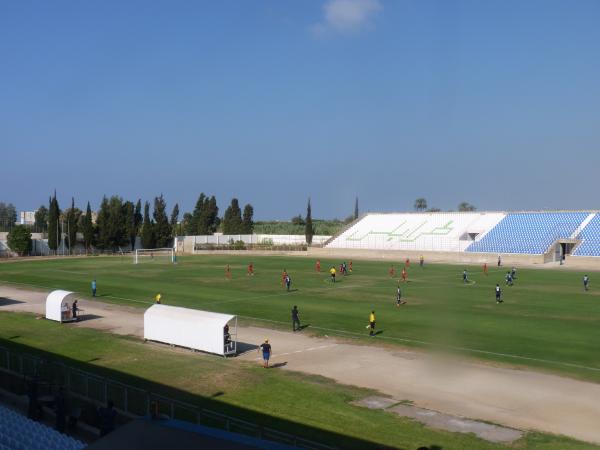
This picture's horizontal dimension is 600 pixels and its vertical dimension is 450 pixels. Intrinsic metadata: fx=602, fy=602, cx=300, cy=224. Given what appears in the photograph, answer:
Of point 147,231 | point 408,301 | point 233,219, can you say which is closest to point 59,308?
point 408,301

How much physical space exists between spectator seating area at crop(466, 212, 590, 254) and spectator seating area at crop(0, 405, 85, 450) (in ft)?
233

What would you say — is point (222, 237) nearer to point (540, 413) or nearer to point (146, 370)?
point (146, 370)

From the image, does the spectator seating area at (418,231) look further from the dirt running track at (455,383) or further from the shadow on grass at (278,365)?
the shadow on grass at (278,365)

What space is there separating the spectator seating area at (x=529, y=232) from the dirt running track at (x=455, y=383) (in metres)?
56.4

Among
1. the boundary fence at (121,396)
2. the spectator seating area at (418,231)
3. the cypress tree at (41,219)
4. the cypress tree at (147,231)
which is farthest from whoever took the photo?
the cypress tree at (41,219)

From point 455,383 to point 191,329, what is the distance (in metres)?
11.8

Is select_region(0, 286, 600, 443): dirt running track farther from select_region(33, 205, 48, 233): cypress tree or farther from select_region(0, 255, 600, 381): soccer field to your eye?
select_region(33, 205, 48, 233): cypress tree

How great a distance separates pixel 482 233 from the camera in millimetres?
87312

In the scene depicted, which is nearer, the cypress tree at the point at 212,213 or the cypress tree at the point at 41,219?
the cypress tree at the point at 212,213

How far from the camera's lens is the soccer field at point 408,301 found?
91.0 ft

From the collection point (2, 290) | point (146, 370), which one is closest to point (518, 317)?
point (146, 370)

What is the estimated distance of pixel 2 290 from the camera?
49.2 meters

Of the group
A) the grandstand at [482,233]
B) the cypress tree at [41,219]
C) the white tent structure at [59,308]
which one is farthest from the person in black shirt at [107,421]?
the cypress tree at [41,219]

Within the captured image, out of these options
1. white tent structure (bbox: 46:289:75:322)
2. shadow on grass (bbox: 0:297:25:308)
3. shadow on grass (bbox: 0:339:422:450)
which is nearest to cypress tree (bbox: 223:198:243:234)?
shadow on grass (bbox: 0:297:25:308)
